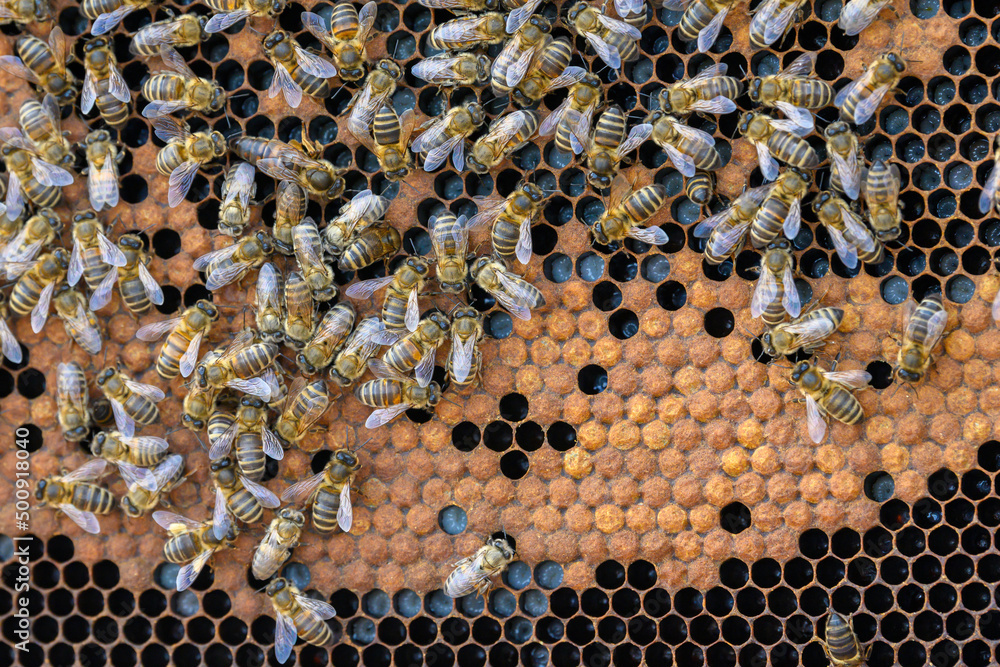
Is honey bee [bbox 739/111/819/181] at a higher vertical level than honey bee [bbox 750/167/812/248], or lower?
higher

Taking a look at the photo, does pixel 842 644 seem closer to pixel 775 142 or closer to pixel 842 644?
pixel 842 644

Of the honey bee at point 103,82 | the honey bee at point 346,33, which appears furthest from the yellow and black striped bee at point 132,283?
the honey bee at point 346,33

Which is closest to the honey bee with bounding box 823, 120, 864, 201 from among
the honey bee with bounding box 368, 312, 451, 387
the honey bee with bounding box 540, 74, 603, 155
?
the honey bee with bounding box 540, 74, 603, 155

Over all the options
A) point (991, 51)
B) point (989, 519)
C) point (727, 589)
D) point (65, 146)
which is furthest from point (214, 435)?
point (991, 51)

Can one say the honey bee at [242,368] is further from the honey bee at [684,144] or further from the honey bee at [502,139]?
the honey bee at [684,144]

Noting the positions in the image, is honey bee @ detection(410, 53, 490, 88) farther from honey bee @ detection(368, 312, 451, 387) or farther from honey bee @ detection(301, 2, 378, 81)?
honey bee @ detection(368, 312, 451, 387)
